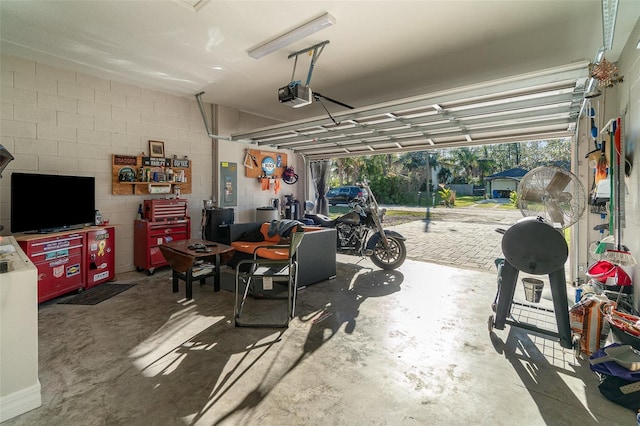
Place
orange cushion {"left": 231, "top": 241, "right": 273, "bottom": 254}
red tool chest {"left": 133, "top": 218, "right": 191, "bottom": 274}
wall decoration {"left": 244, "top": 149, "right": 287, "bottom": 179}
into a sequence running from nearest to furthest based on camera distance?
orange cushion {"left": 231, "top": 241, "right": 273, "bottom": 254} < red tool chest {"left": 133, "top": 218, "right": 191, "bottom": 274} < wall decoration {"left": 244, "top": 149, "right": 287, "bottom": 179}

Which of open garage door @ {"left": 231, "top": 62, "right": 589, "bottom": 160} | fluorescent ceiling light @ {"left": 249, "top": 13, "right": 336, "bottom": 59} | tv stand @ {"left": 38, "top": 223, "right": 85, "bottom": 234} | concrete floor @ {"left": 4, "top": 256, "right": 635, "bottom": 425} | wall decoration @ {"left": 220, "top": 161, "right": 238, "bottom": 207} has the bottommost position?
concrete floor @ {"left": 4, "top": 256, "right": 635, "bottom": 425}

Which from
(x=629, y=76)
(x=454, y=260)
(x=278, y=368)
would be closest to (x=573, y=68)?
(x=629, y=76)

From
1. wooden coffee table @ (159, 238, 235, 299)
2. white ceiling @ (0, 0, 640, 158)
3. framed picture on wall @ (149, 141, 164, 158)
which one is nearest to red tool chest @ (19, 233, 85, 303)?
wooden coffee table @ (159, 238, 235, 299)

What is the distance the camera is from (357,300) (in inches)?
141

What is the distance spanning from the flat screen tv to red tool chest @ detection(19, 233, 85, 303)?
257 millimetres

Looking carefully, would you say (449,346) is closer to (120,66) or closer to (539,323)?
(539,323)

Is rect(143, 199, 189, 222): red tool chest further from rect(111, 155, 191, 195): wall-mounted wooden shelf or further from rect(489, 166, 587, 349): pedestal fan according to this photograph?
rect(489, 166, 587, 349): pedestal fan

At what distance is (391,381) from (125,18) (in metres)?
3.94

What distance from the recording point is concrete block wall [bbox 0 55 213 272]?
369 centimetres

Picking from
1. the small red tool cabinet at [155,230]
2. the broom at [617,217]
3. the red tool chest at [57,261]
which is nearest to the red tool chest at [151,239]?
the small red tool cabinet at [155,230]

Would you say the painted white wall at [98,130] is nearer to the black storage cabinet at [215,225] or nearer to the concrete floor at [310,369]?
the black storage cabinet at [215,225]

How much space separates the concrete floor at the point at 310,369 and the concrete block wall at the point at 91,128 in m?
1.77

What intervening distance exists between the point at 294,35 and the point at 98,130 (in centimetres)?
336

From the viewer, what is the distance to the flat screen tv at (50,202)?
3379mm
